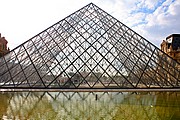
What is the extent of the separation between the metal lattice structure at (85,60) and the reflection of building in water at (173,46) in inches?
1201

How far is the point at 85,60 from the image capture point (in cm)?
1916

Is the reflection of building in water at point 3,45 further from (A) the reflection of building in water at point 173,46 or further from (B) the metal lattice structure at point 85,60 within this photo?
(A) the reflection of building in water at point 173,46

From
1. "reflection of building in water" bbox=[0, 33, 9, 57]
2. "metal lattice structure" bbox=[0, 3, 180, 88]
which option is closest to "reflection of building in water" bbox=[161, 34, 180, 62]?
"metal lattice structure" bbox=[0, 3, 180, 88]

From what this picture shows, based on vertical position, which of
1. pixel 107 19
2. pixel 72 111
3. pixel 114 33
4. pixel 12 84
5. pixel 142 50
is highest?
pixel 107 19

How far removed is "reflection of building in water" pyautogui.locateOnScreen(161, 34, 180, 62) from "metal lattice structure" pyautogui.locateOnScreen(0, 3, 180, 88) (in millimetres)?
30508

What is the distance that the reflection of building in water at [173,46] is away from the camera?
48.8 m

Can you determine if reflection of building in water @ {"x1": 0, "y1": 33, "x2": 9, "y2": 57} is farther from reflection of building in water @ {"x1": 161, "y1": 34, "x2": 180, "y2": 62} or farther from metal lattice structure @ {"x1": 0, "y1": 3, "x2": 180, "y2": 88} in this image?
reflection of building in water @ {"x1": 161, "y1": 34, "x2": 180, "y2": 62}

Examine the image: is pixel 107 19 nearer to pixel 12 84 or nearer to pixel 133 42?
pixel 133 42

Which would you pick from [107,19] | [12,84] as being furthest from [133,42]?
[12,84]

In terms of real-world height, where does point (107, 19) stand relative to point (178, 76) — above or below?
above

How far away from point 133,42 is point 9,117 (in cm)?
1416

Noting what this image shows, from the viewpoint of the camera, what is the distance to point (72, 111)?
37.7 feet

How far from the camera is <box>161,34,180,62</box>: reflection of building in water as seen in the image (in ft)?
160

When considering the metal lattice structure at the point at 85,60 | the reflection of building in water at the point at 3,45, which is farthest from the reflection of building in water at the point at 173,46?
the reflection of building in water at the point at 3,45
